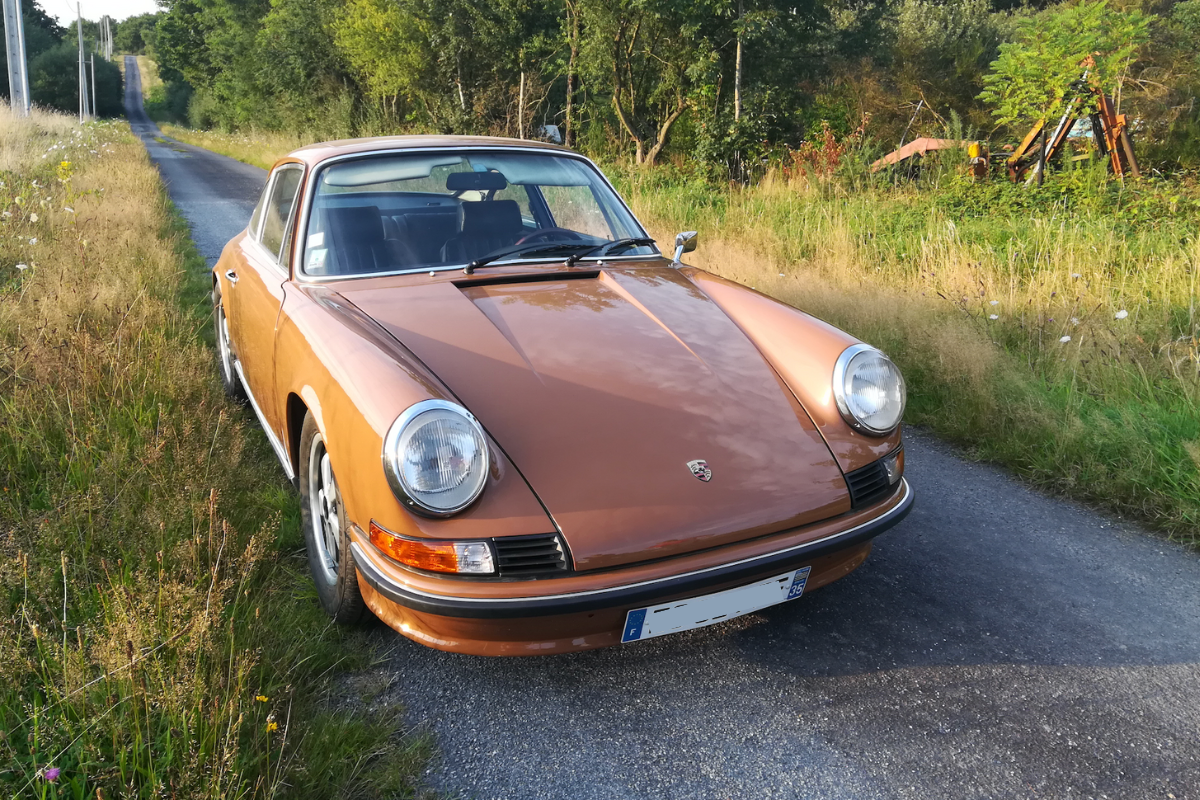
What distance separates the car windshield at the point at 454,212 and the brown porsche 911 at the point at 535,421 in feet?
0.04

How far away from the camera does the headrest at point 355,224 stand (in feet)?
10.4

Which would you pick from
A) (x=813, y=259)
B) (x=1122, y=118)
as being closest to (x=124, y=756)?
(x=813, y=259)

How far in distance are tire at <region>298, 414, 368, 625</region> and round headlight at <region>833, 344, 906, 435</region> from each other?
1.58 m

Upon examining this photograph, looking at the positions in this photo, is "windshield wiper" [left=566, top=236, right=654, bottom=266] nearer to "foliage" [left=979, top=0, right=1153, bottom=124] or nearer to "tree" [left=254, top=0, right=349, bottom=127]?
"foliage" [left=979, top=0, right=1153, bottom=124]

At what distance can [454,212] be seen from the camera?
340cm

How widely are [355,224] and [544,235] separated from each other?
30.5 inches

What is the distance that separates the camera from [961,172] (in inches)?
346

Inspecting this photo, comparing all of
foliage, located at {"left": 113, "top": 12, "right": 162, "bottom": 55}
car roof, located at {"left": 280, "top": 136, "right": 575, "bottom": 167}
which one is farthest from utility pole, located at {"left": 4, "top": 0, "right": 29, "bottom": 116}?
foliage, located at {"left": 113, "top": 12, "right": 162, "bottom": 55}

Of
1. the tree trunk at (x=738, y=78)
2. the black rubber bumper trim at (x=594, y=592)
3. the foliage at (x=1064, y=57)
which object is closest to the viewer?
the black rubber bumper trim at (x=594, y=592)

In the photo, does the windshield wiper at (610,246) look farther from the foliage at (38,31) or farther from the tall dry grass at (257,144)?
the foliage at (38,31)

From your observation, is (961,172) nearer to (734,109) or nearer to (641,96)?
(734,109)

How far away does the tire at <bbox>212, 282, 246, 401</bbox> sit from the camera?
4.46 metres

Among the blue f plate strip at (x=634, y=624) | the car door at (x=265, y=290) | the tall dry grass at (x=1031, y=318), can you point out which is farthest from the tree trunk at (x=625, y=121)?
the blue f plate strip at (x=634, y=624)

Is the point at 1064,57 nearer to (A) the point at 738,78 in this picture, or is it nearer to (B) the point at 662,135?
(A) the point at 738,78
